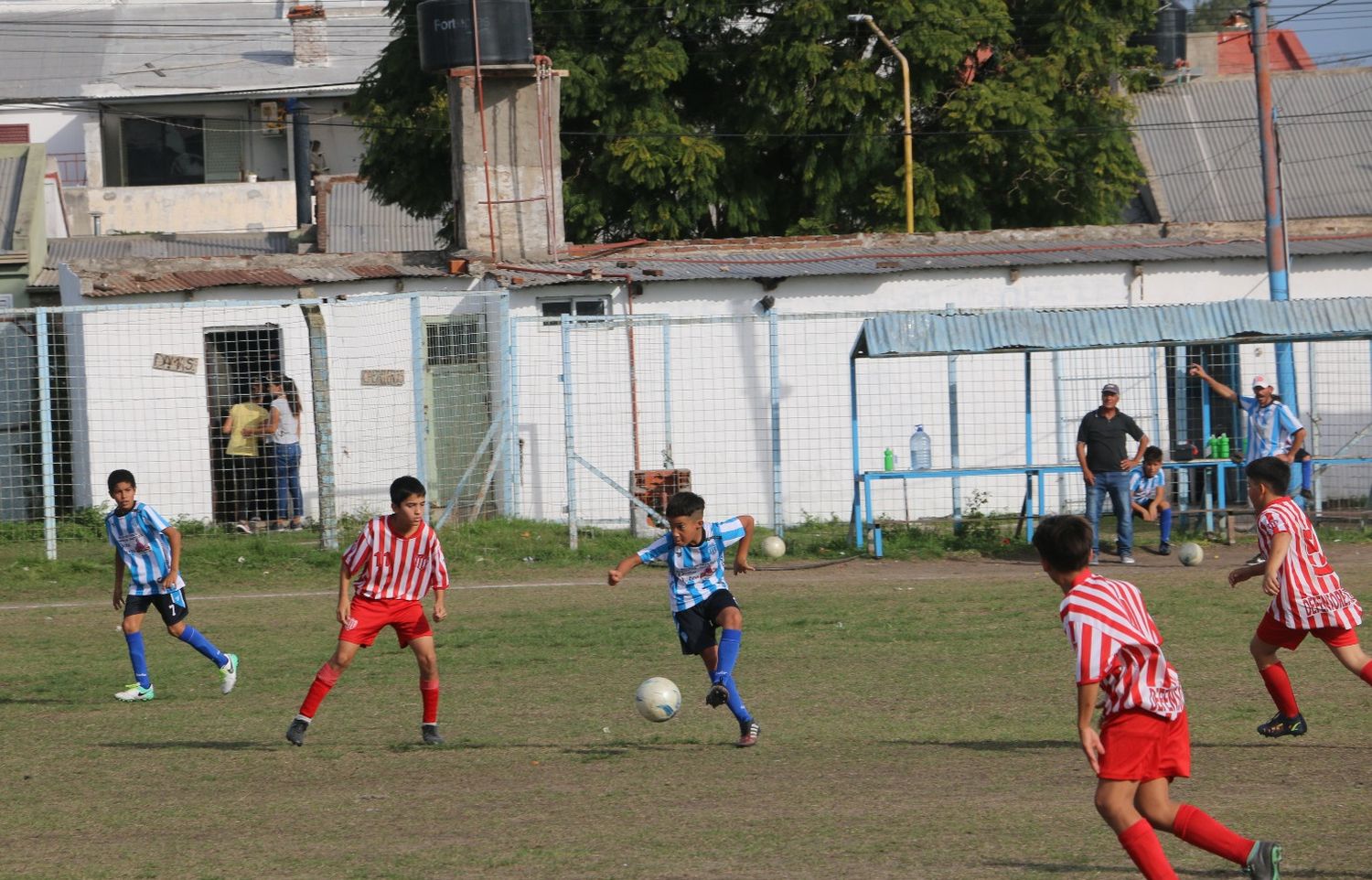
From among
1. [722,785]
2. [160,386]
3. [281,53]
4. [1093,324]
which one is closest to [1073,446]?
[1093,324]

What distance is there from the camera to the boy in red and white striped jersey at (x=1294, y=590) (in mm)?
8094

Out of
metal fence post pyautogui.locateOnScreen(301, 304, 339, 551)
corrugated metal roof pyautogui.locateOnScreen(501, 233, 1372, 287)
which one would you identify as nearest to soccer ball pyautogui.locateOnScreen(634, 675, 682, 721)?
metal fence post pyautogui.locateOnScreen(301, 304, 339, 551)

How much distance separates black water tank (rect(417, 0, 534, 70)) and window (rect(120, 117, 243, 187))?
2770 cm

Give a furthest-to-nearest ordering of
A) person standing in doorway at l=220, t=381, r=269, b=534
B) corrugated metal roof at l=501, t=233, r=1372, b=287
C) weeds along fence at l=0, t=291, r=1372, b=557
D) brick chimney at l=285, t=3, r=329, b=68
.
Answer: brick chimney at l=285, t=3, r=329, b=68 < corrugated metal roof at l=501, t=233, r=1372, b=287 < weeds along fence at l=0, t=291, r=1372, b=557 < person standing in doorway at l=220, t=381, r=269, b=534

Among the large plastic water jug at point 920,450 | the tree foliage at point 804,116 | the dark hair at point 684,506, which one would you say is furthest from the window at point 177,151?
the dark hair at point 684,506

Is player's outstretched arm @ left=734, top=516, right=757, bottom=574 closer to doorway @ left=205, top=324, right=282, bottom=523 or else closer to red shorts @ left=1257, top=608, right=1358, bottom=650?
red shorts @ left=1257, top=608, right=1358, bottom=650

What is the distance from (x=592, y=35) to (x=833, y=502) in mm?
13119

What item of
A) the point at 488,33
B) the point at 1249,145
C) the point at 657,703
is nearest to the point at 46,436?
the point at 488,33

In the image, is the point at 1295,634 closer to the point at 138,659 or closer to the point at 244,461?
the point at 138,659

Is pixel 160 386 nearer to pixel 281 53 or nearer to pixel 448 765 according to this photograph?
pixel 448 765

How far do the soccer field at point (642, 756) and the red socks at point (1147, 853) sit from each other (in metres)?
0.69

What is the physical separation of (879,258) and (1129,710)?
621 inches

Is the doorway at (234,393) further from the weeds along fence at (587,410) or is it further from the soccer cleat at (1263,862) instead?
the soccer cleat at (1263,862)

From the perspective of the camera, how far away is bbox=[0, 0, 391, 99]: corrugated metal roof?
155ft
